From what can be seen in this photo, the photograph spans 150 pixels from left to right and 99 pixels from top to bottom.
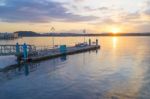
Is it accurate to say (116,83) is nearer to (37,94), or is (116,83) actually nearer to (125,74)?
(125,74)

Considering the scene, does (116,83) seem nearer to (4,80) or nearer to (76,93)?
(76,93)

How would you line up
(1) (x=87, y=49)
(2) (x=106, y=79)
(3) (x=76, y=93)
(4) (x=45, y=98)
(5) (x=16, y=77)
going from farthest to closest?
(1) (x=87, y=49)
(5) (x=16, y=77)
(2) (x=106, y=79)
(3) (x=76, y=93)
(4) (x=45, y=98)

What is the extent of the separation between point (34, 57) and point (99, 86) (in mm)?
19887

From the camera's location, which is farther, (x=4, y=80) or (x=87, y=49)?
(x=87, y=49)

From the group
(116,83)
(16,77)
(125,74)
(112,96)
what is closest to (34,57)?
(16,77)

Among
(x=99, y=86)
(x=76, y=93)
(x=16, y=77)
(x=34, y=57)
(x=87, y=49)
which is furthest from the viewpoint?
(x=87, y=49)

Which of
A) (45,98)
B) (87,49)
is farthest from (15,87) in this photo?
(87,49)

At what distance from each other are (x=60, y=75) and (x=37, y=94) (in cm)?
814

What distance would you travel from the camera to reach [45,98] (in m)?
18.1

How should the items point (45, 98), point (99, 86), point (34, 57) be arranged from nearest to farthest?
point (45, 98)
point (99, 86)
point (34, 57)

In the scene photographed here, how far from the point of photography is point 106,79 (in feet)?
80.2

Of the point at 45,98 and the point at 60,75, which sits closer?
the point at 45,98

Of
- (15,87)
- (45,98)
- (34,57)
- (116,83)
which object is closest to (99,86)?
(116,83)

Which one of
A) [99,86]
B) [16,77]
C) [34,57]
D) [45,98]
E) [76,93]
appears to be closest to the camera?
[45,98]
